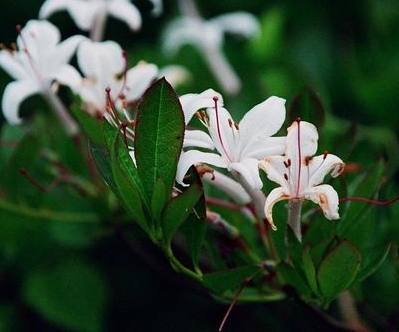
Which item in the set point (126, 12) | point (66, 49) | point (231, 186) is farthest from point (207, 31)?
point (231, 186)

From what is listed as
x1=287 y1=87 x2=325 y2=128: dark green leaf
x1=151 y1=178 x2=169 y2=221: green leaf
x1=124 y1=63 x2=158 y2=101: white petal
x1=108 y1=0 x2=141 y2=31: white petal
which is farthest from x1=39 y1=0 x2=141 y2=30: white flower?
x1=151 y1=178 x2=169 y2=221: green leaf

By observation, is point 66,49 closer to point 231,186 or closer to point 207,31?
point 231,186

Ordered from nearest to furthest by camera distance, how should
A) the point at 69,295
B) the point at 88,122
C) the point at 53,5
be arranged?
the point at 88,122
the point at 53,5
the point at 69,295

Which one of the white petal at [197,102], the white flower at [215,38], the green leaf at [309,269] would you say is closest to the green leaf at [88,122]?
the white petal at [197,102]

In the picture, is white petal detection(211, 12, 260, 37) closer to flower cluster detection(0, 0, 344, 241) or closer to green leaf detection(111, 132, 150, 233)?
flower cluster detection(0, 0, 344, 241)

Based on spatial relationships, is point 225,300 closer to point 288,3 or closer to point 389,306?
point 389,306

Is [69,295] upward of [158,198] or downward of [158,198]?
downward
